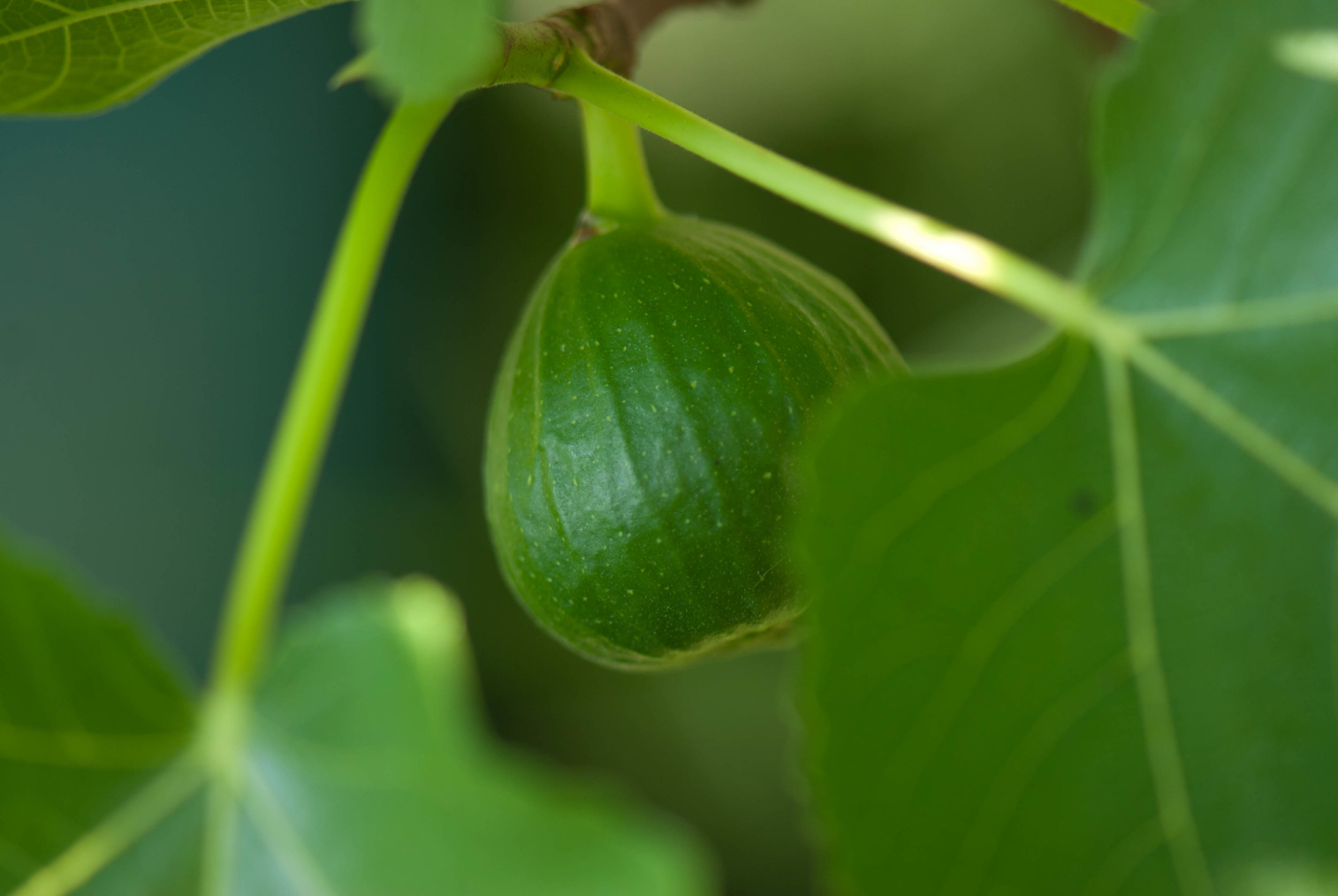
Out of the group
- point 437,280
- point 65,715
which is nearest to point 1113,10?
point 65,715

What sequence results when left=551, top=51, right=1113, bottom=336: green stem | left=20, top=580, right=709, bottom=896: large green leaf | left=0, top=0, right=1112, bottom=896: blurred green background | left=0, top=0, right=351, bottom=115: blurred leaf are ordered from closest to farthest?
left=20, top=580, right=709, bottom=896: large green leaf
left=551, top=51, right=1113, bottom=336: green stem
left=0, top=0, right=351, bottom=115: blurred leaf
left=0, top=0, right=1112, bottom=896: blurred green background

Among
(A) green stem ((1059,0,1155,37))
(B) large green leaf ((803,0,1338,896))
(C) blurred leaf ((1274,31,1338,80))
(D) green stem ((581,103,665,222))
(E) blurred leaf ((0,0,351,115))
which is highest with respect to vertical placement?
(D) green stem ((581,103,665,222))

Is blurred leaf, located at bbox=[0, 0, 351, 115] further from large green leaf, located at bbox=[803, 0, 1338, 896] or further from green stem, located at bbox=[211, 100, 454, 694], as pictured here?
large green leaf, located at bbox=[803, 0, 1338, 896]

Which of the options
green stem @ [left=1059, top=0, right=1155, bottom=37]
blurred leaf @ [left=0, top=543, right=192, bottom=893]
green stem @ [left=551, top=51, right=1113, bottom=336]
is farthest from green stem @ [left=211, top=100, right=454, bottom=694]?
green stem @ [left=1059, top=0, right=1155, bottom=37]

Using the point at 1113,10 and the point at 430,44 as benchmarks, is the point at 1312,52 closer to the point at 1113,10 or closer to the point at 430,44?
the point at 1113,10

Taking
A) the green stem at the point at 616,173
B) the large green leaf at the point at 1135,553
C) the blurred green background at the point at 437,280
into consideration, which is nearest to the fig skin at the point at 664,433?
the green stem at the point at 616,173

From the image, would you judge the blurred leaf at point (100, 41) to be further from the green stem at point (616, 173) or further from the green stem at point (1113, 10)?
the green stem at point (1113, 10)

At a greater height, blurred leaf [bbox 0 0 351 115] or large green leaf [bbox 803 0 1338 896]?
blurred leaf [bbox 0 0 351 115]
